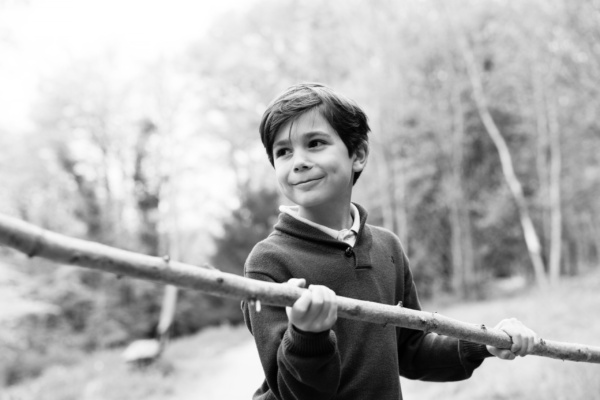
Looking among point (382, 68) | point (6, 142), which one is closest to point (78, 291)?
point (6, 142)

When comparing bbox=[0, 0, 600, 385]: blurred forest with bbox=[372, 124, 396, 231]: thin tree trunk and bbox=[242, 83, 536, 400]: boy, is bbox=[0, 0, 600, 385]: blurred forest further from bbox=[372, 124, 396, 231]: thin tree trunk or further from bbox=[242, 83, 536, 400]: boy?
bbox=[242, 83, 536, 400]: boy

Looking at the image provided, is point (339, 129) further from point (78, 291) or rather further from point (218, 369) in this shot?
point (78, 291)

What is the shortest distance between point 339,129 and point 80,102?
20021mm

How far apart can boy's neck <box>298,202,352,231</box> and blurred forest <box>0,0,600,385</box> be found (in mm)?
13141

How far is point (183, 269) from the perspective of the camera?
107cm

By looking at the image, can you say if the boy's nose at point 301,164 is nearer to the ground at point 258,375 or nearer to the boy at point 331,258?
the boy at point 331,258

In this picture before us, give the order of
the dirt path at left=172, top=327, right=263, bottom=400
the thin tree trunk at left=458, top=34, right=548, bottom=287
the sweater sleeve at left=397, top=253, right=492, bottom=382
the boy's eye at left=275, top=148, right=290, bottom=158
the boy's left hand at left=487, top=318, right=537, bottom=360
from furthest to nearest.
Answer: the thin tree trunk at left=458, top=34, right=548, bottom=287, the dirt path at left=172, top=327, right=263, bottom=400, the sweater sleeve at left=397, top=253, right=492, bottom=382, the boy's eye at left=275, top=148, right=290, bottom=158, the boy's left hand at left=487, top=318, right=537, bottom=360

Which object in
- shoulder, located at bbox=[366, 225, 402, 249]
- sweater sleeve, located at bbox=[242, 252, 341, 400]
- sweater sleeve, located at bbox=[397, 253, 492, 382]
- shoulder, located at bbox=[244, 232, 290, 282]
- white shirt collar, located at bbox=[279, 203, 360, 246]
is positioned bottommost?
sweater sleeve, located at bbox=[397, 253, 492, 382]

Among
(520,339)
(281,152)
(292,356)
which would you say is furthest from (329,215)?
(520,339)

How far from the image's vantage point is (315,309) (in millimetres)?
1328

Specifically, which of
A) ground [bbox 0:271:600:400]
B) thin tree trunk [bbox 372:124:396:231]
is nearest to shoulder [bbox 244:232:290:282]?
ground [bbox 0:271:600:400]

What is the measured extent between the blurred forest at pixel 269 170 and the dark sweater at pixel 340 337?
43.1 ft

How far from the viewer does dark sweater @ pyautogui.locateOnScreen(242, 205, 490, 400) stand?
1.50 metres

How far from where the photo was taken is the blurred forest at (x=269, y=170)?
Result: 52.7 ft
